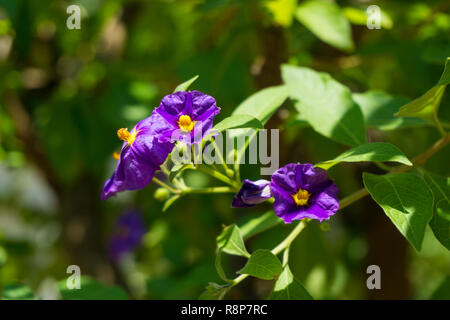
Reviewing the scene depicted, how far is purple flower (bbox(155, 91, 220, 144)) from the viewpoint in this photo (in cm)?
82

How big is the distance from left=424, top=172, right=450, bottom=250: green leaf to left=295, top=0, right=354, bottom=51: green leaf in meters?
0.49

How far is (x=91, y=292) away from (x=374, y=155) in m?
0.64

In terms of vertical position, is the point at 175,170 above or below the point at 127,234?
above

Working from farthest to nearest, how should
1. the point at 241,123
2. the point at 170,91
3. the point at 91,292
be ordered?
1. the point at 170,91
2. the point at 91,292
3. the point at 241,123

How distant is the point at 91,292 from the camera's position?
110 cm

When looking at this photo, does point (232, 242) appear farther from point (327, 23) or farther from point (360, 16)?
point (360, 16)

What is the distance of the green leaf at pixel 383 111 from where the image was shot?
3.45ft

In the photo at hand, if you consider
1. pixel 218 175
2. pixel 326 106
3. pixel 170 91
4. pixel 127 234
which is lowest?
pixel 127 234

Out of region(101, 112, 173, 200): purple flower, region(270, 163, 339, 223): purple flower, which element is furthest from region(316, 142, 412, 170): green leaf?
region(101, 112, 173, 200): purple flower

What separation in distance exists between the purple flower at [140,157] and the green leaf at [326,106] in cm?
32

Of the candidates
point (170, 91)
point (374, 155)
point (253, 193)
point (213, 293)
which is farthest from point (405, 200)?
point (170, 91)

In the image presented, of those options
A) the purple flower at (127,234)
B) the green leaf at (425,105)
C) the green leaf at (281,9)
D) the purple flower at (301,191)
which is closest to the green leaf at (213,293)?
the purple flower at (301,191)

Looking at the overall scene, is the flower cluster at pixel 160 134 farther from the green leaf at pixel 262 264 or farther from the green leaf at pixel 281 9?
the green leaf at pixel 281 9
